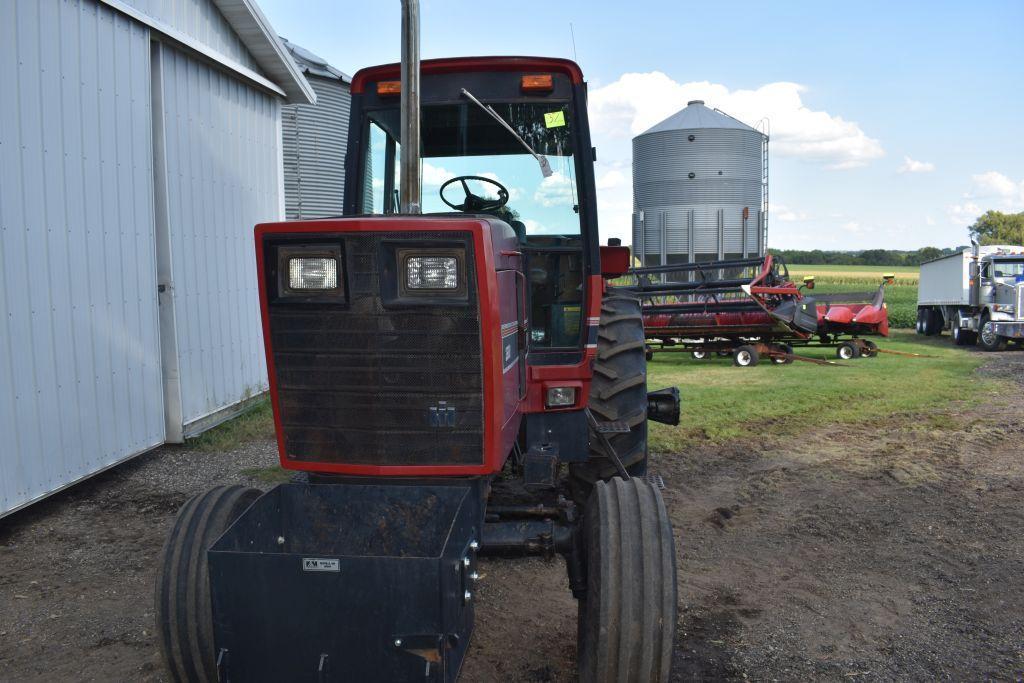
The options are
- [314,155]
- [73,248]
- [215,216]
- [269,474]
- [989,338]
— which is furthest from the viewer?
[989,338]

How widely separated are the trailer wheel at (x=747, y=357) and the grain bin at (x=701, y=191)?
8782mm

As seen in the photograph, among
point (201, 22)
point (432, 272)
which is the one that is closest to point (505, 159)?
point (432, 272)

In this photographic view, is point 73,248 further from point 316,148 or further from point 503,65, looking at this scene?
point 316,148

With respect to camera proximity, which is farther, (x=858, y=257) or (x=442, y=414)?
(x=858, y=257)

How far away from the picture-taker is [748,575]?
4.50 m

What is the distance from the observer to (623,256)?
15.9 feet

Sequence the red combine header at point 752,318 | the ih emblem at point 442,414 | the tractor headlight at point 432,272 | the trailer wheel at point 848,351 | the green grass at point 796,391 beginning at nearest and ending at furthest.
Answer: the tractor headlight at point 432,272 < the ih emblem at point 442,414 < the green grass at point 796,391 < the red combine header at point 752,318 < the trailer wheel at point 848,351

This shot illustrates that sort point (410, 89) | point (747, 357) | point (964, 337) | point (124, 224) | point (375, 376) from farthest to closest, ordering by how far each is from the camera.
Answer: point (964, 337), point (747, 357), point (124, 224), point (410, 89), point (375, 376)

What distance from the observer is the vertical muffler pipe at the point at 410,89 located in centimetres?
378

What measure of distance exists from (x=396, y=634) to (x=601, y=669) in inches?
29.5

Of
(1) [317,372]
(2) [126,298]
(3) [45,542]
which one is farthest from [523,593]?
(2) [126,298]

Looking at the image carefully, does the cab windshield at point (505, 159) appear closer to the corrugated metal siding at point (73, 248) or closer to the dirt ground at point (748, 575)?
the dirt ground at point (748, 575)

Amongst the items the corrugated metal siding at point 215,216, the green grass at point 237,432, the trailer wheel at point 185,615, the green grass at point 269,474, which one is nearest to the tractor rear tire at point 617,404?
the trailer wheel at point 185,615

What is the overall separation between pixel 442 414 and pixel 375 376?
28cm
